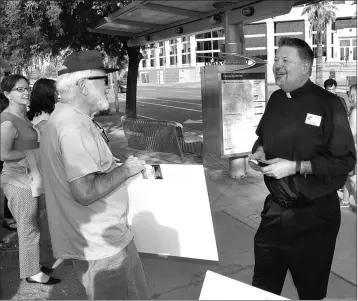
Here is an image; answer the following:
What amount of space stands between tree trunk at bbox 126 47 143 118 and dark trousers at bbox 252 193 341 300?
979cm

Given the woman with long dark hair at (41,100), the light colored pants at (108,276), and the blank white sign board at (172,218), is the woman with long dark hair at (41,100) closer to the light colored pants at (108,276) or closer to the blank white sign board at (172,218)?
the blank white sign board at (172,218)

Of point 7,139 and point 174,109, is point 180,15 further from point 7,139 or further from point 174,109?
point 174,109

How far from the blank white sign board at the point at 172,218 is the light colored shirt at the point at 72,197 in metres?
1.07

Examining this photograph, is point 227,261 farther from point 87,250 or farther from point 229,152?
point 229,152

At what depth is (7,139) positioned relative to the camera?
3.47 m

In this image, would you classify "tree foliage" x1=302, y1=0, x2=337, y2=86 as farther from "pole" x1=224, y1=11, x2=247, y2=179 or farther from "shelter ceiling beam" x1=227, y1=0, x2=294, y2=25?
"shelter ceiling beam" x1=227, y1=0, x2=294, y2=25

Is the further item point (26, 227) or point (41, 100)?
point (41, 100)

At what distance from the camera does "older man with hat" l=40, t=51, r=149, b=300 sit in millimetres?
1954

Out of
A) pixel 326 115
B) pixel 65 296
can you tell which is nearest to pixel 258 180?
pixel 65 296

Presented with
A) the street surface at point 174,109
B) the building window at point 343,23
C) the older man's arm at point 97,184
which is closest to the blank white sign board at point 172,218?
the older man's arm at point 97,184

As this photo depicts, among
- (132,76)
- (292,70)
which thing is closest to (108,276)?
(292,70)

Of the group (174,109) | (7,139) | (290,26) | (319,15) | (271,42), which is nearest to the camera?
(7,139)

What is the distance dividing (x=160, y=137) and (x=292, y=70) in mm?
5126

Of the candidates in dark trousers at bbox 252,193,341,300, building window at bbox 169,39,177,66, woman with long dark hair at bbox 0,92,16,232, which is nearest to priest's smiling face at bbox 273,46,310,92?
dark trousers at bbox 252,193,341,300
